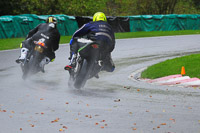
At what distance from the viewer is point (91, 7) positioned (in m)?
57.1

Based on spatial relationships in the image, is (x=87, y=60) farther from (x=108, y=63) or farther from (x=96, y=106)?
(x=96, y=106)

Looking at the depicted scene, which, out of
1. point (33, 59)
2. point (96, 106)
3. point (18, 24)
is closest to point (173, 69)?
point (33, 59)

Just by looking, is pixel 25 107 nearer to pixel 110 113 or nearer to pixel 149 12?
pixel 110 113

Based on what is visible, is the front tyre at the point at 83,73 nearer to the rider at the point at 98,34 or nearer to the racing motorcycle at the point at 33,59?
the rider at the point at 98,34

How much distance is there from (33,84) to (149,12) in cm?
5425

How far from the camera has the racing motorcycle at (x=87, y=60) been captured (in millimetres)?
10125

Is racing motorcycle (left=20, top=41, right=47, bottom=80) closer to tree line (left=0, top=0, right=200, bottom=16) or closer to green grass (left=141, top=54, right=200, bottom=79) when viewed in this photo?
green grass (left=141, top=54, right=200, bottom=79)

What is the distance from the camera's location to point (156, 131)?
6332mm

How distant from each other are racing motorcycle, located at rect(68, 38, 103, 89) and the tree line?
36463 mm

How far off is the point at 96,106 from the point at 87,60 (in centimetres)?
211

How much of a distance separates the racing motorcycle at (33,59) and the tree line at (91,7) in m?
34.2

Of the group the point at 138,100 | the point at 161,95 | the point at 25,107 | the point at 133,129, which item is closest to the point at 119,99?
the point at 138,100

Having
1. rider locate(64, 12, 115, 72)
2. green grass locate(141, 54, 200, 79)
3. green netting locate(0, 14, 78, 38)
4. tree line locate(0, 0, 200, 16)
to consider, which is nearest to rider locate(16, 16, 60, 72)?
rider locate(64, 12, 115, 72)

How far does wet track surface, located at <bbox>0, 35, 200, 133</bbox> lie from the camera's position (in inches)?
263
